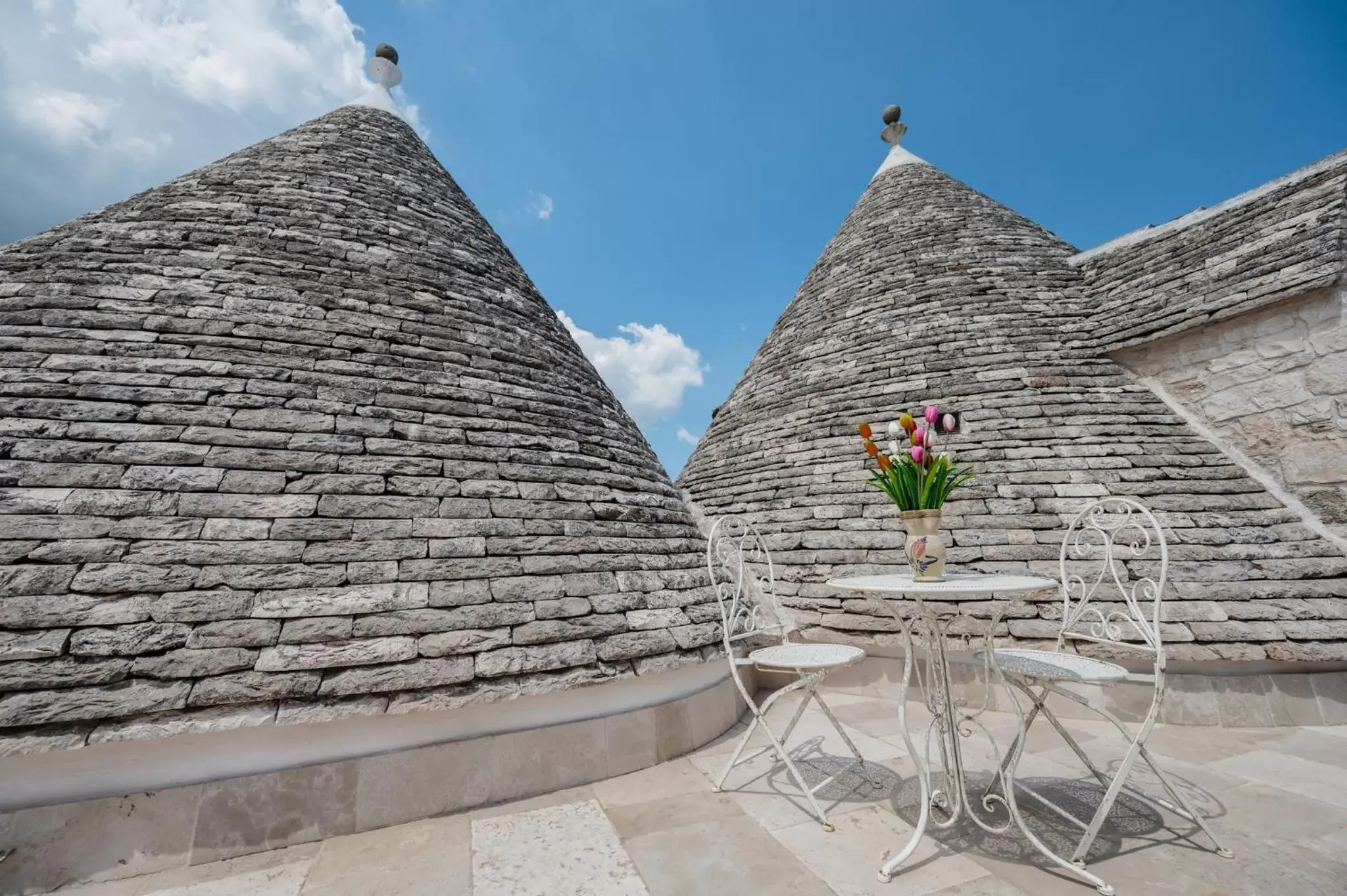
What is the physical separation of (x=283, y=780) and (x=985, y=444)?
573 centimetres

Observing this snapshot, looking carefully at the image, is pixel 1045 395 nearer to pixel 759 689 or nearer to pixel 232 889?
pixel 759 689

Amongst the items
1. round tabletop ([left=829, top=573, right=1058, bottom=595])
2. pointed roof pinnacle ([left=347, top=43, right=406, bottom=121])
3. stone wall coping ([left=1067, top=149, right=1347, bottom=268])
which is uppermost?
pointed roof pinnacle ([left=347, top=43, right=406, bottom=121])

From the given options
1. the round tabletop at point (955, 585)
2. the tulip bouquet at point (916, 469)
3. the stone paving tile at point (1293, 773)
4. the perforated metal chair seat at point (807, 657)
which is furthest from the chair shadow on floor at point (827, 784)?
the stone paving tile at point (1293, 773)

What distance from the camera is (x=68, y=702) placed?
213 centimetres

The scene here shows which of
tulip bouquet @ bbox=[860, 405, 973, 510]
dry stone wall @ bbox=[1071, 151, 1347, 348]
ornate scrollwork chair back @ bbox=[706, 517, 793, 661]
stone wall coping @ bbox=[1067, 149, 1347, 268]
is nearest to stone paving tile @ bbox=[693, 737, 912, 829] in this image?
ornate scrollwork chair back @ bbox=[706, 517, 793, 661]

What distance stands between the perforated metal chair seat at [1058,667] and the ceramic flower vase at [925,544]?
0.41 m

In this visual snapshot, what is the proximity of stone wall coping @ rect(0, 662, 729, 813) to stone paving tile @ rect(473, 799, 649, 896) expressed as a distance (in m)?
0.45

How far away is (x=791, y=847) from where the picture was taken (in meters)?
2.34

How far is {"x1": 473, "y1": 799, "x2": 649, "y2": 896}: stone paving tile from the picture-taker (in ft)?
6.82

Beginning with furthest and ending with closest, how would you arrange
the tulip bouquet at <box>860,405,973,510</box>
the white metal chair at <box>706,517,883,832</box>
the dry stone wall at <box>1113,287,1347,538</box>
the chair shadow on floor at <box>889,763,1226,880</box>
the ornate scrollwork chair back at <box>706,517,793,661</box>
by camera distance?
1. the dry stone wall at <box>1113,287,1347,538</box>
2. the ornate scrollwork chair back at <box>706,517,793,661</box>
3. the tulip bouquet at <box>860,405,973,510</box>
4. the white metal chair at <box>706,517,883,832</box>
5. the chair shadow on floor at <box>889,763,1226,880</box>

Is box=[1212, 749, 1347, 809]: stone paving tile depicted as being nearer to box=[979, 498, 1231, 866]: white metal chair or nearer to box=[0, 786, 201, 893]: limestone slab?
box=[979, 498, 1231, 866]: white metal chair

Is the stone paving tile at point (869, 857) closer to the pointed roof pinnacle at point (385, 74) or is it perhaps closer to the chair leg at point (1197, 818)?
the chair leg at point (1197, 818)

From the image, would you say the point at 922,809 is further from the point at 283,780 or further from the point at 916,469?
the point at 283,780

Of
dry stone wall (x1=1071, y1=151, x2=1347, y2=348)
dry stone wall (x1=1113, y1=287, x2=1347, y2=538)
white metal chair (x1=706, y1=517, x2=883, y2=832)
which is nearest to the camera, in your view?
white metal chair (x1=706, y1=517, x2=883, y2=832)
